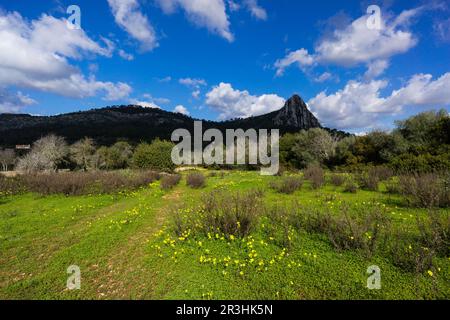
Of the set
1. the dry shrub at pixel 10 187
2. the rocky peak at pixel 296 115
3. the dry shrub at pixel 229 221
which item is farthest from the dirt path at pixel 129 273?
the rocky peak at pixel 296 115

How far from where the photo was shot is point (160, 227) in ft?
28.8

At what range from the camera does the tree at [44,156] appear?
4506 centimetres

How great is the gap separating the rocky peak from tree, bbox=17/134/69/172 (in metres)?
83.4

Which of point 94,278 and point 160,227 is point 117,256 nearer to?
point 94,278

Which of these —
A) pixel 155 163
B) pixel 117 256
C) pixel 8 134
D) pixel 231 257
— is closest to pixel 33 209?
pixel 117 256

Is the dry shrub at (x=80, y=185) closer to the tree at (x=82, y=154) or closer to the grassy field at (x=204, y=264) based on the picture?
the grassy field at (x=204, y=264)

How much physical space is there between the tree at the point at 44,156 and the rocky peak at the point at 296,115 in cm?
8337

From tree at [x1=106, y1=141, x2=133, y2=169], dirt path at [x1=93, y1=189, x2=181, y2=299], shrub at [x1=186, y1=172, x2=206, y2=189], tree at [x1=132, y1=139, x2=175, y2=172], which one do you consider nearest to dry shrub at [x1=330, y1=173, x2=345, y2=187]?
shrub at [x1=186, y1=172, x2=206, y2=189]

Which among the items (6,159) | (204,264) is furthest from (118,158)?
(204,264)

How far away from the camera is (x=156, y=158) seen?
38.1 m

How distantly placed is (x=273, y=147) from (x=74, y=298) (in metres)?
45.4

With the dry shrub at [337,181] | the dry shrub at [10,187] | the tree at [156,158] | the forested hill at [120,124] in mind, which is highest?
the forested hill at [120,124]

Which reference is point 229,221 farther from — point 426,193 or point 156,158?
point 156,158

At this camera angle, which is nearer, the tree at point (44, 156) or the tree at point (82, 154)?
the tree at point (44, 156)
